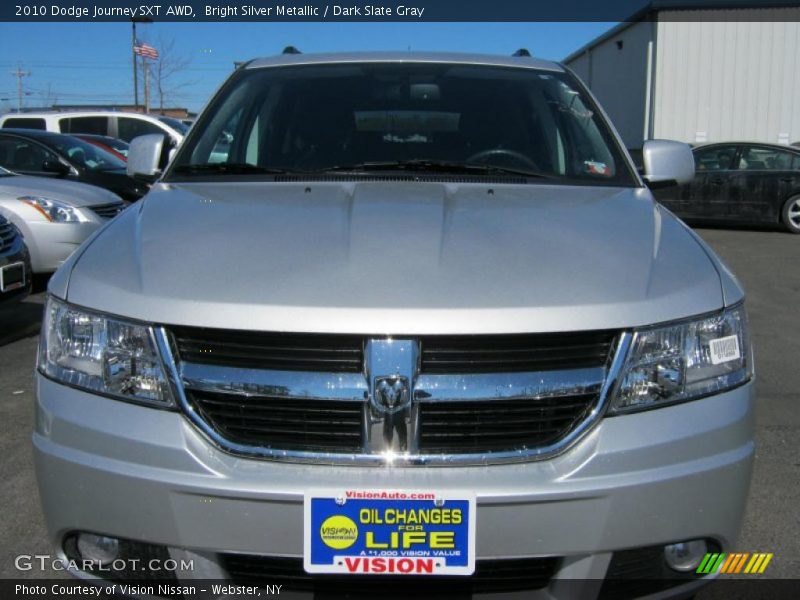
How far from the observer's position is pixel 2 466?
144 inches

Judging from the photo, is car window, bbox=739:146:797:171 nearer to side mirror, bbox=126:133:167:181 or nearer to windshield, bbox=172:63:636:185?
windshield, bbox=172:63:636:185

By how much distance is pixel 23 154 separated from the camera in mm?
10141

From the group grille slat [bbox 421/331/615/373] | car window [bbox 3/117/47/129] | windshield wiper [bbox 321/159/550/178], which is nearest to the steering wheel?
windshield wiper [bbox 321/159/550/178]

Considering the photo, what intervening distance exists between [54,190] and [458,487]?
22.4ft

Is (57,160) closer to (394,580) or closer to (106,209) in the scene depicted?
(106,209)

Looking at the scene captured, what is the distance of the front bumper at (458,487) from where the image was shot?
187 centimetres

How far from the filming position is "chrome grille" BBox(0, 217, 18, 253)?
5664 mm

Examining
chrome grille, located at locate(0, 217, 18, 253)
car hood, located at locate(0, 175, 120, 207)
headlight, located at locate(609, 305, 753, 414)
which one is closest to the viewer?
headlight, located at locate(609, 305, 753, 414)

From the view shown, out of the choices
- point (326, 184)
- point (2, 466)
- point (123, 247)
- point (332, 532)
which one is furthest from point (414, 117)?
point (2, 466)

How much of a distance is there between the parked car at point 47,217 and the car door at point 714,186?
905 centimetres

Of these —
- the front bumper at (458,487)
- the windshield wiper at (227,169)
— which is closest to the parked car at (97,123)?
the windshield wiper at (227,169)

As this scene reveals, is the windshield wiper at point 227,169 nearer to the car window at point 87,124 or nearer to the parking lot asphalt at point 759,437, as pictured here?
the parking lot asphalt at point 759,437

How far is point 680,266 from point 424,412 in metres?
0.82

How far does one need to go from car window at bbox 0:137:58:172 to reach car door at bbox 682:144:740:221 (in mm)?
9207
